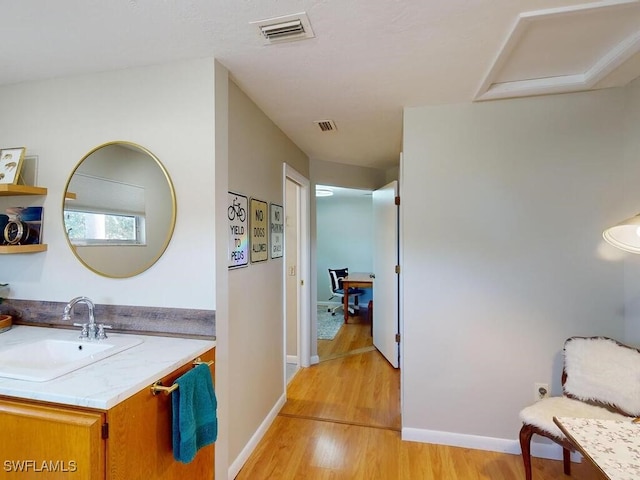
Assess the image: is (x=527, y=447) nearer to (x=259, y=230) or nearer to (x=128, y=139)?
(x=259, y=230)

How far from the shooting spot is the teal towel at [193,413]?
1249mm

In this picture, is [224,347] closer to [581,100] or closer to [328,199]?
[581,100]

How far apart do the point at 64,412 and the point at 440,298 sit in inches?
80.7

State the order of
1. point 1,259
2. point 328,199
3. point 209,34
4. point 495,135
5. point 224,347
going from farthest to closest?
point 328,199
point 495,135
point 1,259
point 224,347
point 209,34

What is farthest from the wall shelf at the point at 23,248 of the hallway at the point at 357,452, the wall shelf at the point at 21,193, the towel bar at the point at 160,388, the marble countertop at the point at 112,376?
the hallway at the point at 357,452

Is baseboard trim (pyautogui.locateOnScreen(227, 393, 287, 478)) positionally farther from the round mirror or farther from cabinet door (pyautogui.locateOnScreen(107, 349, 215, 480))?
the round mirror

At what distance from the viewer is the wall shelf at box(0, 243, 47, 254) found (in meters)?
1.69

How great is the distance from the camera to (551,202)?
2.02 meters

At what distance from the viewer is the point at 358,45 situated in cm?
153

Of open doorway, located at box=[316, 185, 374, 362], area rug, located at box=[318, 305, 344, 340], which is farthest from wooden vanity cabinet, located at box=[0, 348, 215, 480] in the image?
open doorway, located at box=[316, 185, 374, 362]

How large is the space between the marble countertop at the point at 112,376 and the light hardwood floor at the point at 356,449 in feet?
3.35

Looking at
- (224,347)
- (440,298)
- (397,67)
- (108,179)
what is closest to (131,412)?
(224,347)

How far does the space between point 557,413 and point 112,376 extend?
7.04ft

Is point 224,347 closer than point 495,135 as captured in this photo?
Yes
